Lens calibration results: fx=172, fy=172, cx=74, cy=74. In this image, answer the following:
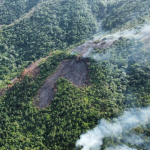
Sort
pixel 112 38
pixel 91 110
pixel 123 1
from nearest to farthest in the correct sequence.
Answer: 1. pixel 91 110
2. pixel 112 38
3. pixel 123 1

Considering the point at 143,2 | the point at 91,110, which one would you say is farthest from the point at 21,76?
the point at 143,2

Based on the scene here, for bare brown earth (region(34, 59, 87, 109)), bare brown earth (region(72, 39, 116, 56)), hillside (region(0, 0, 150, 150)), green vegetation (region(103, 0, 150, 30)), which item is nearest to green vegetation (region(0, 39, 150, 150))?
hillside (region(0, 0, 150, 150))

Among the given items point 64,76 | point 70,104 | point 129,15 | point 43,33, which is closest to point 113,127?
point 70,104

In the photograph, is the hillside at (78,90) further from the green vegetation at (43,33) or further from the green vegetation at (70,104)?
the green vegetation at (43,33)

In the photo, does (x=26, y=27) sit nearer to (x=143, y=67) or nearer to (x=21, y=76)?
(x=21, y=76)

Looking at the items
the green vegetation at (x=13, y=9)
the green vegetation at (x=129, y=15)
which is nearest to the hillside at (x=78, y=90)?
the green vegetation at (x=129, y=15)

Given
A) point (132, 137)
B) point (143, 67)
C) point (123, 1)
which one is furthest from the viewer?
point (123, 1)

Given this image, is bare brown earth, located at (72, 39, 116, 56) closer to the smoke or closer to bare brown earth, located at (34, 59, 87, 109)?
bare brown earth, located at (34, 59, 87, 109)
